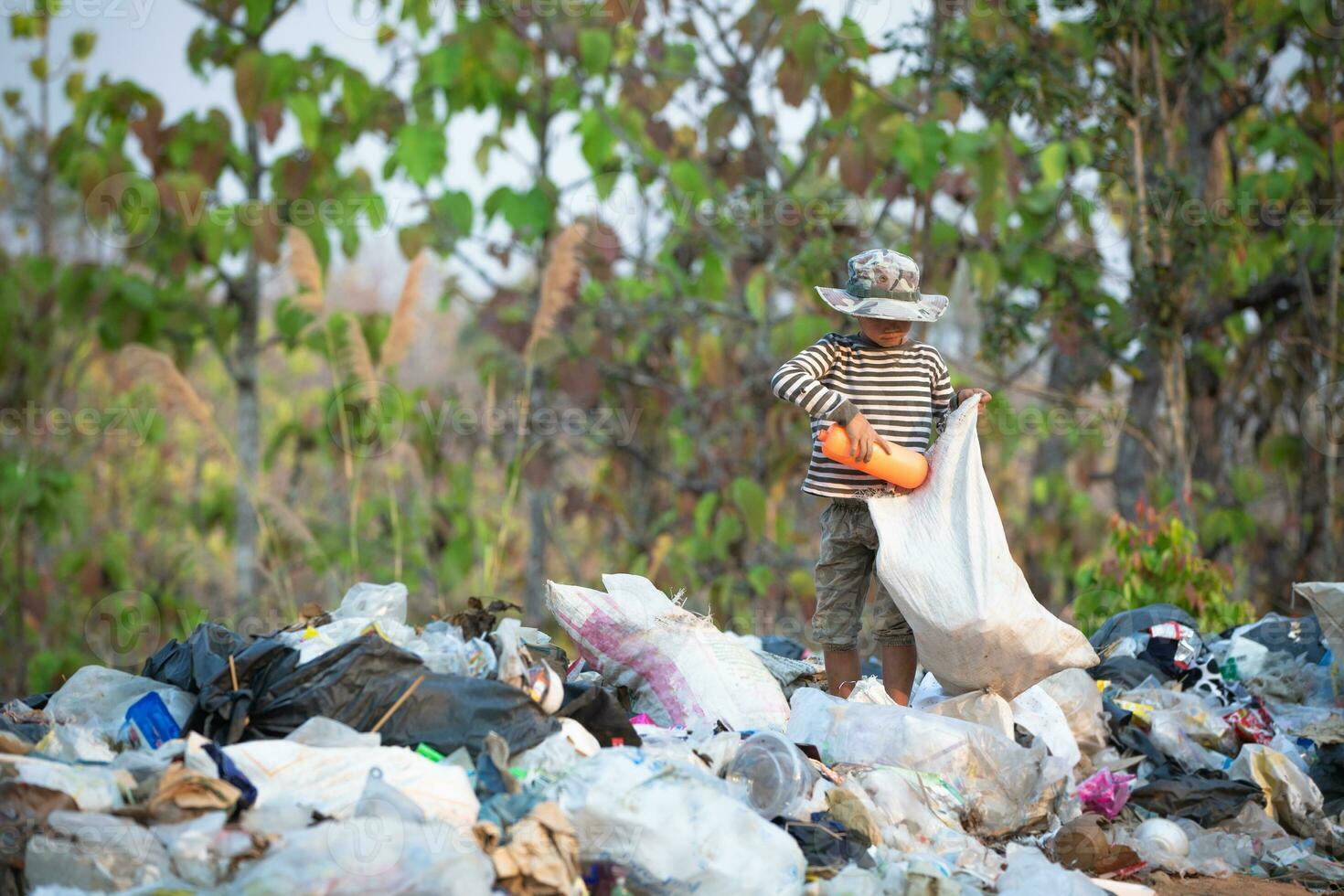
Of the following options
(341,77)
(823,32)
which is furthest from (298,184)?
(823,32)

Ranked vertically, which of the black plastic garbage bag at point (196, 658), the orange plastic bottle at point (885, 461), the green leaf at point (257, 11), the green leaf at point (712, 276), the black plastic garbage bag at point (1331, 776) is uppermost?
the green leaf at point (257, 11)

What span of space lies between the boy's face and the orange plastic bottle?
314mm

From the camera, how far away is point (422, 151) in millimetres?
7559

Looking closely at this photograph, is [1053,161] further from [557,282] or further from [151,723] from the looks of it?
[151,723]

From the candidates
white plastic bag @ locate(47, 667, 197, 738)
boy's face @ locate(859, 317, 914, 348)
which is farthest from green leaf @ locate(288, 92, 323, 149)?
boy's face @ locate(859, 317, 914, 348)

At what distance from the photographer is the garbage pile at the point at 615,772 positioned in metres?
2.48

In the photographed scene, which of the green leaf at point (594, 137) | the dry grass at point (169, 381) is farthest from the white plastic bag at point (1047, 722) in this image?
the green leaf at point (594, 137)

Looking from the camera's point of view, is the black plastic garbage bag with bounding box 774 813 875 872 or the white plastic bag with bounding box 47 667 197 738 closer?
the black plastic garbage bag with bounding box 774 813 875 872

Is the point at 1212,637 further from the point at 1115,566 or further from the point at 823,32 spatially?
the point at 823,32

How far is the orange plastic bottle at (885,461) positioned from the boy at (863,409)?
3 cm

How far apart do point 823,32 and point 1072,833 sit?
480 centimetres

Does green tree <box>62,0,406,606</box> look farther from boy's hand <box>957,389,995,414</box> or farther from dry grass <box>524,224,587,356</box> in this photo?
boy's hand <box>957,389,995,414</box>

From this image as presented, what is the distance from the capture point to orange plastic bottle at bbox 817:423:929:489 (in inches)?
137

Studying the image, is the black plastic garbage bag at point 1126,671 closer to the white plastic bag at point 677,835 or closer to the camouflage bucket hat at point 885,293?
the camouflage bucket hat at point 885,293
